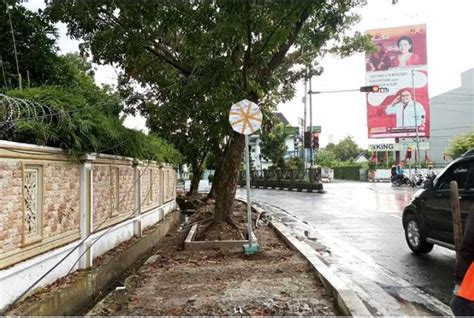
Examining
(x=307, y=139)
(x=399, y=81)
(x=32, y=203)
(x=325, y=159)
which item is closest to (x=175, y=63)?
(x=32, y=203)

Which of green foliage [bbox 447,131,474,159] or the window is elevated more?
green foliage [bbox 447,131,474,159]

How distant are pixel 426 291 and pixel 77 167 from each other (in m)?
5.05

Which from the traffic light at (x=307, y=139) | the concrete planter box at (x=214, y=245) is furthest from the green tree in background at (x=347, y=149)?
the concrete planter box at (x=214, y=245)

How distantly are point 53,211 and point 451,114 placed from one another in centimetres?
6069

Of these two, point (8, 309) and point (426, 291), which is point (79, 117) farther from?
point (426, 291)

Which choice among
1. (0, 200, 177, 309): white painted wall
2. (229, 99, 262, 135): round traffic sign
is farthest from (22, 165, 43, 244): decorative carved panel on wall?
(229, 99, 262, 135): round traffic sign

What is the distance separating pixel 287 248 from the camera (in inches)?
340

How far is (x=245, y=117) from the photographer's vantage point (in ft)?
26.1

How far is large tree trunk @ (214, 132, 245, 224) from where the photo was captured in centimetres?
998

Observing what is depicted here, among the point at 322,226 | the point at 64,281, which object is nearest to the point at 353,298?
the point at 64,281

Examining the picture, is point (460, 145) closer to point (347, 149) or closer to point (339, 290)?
point (339, 290)

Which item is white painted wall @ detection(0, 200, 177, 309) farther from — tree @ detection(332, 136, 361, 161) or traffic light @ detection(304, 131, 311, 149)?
tree @ detection(332, 136, 361, 161)

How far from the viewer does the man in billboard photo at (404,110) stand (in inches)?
1681

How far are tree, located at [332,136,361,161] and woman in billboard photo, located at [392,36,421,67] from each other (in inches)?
2140
